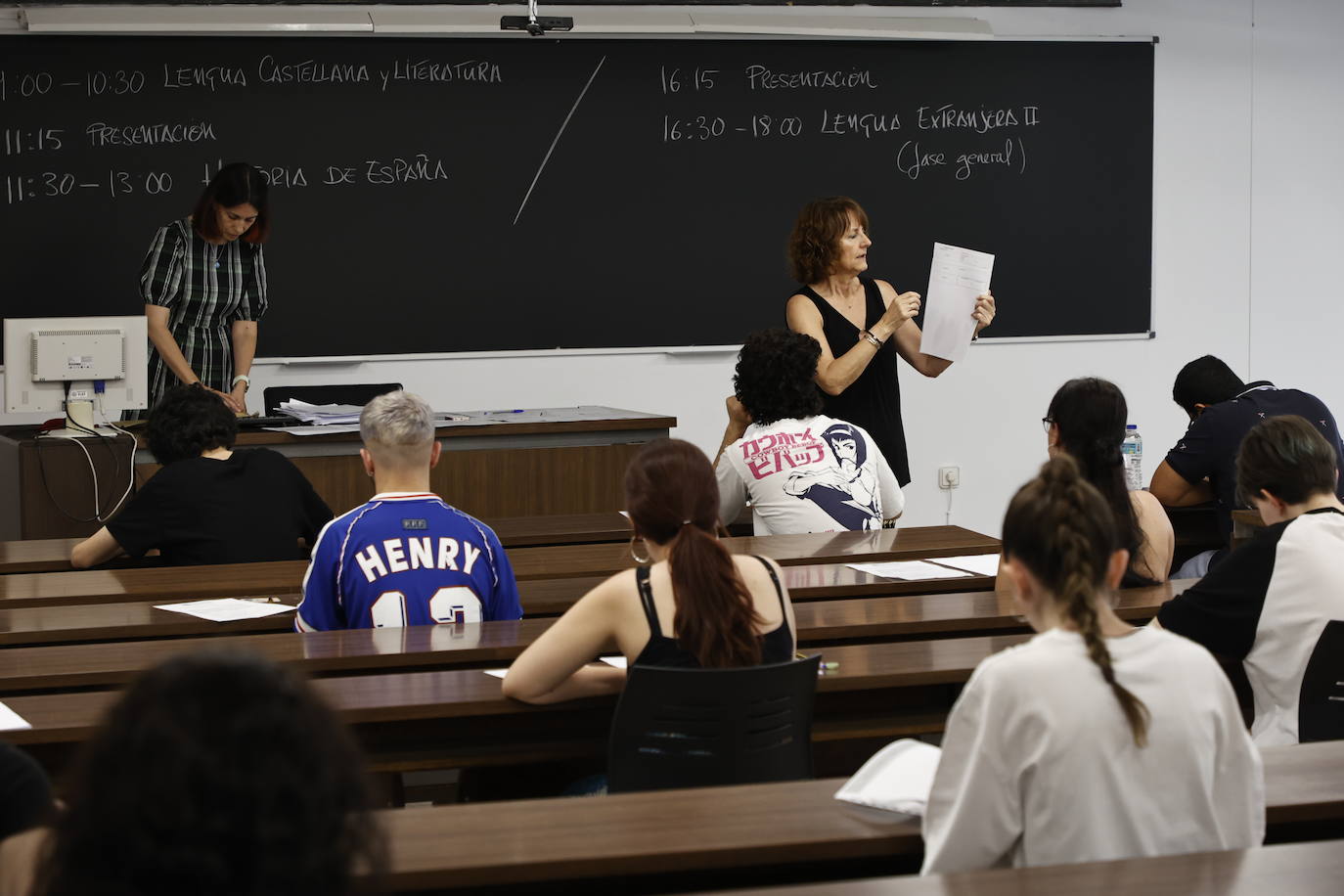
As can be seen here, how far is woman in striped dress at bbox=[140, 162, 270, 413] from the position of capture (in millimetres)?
5266

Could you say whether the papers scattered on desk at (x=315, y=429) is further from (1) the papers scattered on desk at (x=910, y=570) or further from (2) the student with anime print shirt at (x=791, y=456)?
(1) the papers scattered on desk at (x=910, y=570)

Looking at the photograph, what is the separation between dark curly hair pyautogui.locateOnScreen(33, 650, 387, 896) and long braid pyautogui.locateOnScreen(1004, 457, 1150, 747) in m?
1.00

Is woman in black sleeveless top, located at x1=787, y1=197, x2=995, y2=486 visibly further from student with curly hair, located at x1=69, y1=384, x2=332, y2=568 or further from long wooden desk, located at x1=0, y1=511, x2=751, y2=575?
student with curly hair, located at x1=69, y1=384, x2=332, y2=568

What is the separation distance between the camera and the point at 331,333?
6387 millimetres

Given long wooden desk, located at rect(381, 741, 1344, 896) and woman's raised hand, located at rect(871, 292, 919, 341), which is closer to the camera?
long wooden desk, located at rect(381, 741, 1344, 896)

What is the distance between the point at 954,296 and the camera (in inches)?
189

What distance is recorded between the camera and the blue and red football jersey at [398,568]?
9.72 ft

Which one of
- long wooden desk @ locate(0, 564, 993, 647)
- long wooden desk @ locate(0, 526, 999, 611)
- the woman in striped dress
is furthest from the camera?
the woman in striped dress

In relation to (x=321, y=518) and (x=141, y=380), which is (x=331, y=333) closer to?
(x=141, y=380)

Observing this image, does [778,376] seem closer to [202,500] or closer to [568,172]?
[202,500]

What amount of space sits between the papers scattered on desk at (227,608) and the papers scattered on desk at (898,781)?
5.18 ft

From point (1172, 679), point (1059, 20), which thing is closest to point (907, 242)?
point (1059, 20)

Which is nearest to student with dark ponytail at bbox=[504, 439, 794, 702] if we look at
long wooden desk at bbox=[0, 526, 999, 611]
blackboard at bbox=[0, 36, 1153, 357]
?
long wooden desk at bbox=[0, 526, 999, 611]

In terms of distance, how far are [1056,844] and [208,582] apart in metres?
2.32
